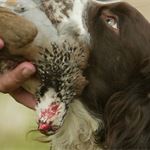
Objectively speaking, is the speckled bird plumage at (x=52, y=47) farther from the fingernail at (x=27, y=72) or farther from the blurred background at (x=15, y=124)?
the blurred background at (x=15, y=124)

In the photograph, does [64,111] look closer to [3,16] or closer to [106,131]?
[106,131]

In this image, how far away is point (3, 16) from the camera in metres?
2.17

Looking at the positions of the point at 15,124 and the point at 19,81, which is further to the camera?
the point at 15,124

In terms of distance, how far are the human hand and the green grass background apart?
92.9 inches

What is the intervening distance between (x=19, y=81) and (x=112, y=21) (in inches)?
13.9

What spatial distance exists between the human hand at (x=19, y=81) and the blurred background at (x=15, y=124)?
236cm

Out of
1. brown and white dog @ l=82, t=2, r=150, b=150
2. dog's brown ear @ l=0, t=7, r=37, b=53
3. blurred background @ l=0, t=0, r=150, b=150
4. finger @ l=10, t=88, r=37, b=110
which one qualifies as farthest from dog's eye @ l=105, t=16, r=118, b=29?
blurred background @ l=0, t=0, r=150, b=150

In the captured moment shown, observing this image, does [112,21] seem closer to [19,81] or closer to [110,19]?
[110,19]

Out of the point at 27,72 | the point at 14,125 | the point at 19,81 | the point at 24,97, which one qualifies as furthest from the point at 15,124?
the point at 27,72

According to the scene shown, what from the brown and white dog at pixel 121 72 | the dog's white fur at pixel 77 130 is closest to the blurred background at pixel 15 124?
the dog's white fur at pixel 77 130

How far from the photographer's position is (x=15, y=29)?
2.16m

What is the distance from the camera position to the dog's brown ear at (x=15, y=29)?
2.13m

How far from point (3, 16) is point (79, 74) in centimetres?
28

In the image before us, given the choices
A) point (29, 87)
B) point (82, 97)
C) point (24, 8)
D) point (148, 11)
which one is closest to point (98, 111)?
point (82, 97)
